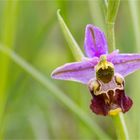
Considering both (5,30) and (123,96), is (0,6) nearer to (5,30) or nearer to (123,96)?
(5,30)

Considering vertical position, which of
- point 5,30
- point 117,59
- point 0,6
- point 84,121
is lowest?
point 84,121

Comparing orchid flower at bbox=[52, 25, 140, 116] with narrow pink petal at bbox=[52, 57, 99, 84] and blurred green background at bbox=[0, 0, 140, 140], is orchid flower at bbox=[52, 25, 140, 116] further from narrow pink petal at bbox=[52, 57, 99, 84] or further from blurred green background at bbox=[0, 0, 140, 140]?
blurred green background at bbox=[0, 0, 140, 140]

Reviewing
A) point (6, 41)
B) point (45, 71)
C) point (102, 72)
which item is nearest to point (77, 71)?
point (102, 72)

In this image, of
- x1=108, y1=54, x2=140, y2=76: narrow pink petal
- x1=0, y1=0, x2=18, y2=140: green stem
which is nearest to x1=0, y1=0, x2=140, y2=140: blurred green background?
x1=0, y1=0, x2=18, y2=140: green stem

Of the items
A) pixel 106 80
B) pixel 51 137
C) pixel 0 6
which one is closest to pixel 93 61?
pixel 106 80

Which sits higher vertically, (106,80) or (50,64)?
(50,64)

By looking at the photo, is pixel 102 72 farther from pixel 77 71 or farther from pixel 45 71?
pixel 45 71
